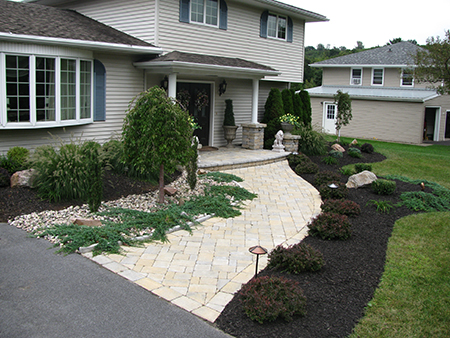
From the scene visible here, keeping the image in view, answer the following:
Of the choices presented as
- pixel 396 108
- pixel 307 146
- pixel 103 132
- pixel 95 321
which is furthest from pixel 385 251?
pixel 396 108

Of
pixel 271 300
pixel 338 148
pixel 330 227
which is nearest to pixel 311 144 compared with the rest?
pixel 338 148

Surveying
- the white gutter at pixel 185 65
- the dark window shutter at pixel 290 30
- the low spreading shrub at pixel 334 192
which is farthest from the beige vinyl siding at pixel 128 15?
the dark window shutter at pixel 290 30

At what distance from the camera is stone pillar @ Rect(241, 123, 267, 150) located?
Result: 16.1 meters

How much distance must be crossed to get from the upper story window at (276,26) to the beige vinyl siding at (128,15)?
218 inches

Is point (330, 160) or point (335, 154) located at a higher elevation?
point (335, 154)

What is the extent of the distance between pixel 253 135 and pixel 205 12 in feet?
15.5

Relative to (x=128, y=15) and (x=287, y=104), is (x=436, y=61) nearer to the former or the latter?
(x=287, y=104)

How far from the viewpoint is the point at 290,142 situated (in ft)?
53.3

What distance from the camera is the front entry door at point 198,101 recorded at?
586 inches

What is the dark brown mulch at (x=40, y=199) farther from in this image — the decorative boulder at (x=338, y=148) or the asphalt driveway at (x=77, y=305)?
the decorative boulder at (x=338, y=148)

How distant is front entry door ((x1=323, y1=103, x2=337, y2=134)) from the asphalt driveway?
26521 mm

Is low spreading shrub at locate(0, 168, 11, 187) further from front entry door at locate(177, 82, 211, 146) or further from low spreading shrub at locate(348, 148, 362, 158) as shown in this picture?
low spreading shrub at locate(348, 148, 362, 158)

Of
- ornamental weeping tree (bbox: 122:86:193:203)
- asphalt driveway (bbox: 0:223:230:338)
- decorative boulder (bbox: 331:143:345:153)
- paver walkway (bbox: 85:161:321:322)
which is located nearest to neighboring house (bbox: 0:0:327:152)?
ornamental weeping tree (bbox: 122:86:193:203)

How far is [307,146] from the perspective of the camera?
54.7ft
